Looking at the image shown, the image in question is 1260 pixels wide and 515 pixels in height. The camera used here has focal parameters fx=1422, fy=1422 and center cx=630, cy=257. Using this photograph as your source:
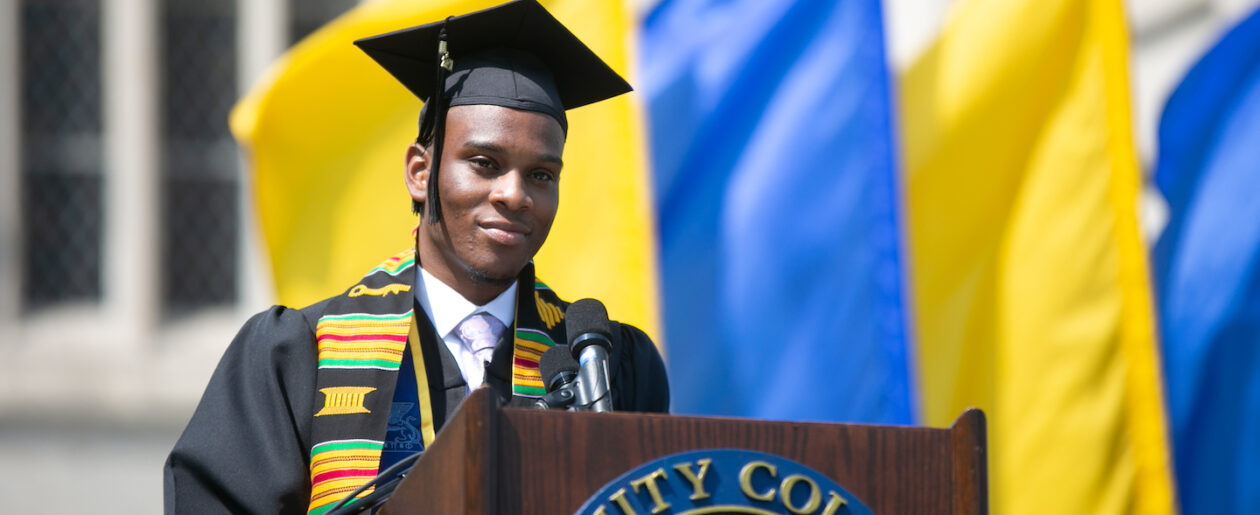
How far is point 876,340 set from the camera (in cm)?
490

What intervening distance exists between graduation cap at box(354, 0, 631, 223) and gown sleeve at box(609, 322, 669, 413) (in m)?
0.44

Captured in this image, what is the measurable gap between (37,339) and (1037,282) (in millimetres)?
5857

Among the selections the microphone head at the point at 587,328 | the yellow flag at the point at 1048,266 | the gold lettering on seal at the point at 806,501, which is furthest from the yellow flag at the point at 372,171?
the gold lettering on seal at the point at 806,501

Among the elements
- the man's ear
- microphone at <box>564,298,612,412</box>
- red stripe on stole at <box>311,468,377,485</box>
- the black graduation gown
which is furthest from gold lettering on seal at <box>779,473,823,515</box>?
the man's ear

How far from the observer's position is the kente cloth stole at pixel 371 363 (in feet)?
7.98

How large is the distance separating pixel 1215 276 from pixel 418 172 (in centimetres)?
352

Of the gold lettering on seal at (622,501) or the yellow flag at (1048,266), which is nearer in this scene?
the gold lettering on seal at (622,501)

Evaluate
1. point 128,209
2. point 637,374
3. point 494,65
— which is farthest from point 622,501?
point 128,209

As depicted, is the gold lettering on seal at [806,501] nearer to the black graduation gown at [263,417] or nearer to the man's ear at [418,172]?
the black graduation gown at [263,417]

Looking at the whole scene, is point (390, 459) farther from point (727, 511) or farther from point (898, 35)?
point (898, 35)

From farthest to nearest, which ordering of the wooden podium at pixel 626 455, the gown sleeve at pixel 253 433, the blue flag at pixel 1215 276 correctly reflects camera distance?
the blue flag at pixel 1215 276 → the gown sleeve at pixel 253 433 → the wooden podium at pixel 626 455

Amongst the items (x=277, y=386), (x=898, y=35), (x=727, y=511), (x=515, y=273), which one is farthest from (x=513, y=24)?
(x=898, y=35)

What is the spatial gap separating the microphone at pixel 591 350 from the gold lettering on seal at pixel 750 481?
0.25 m

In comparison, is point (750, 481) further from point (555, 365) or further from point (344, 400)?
point (344, 400)
